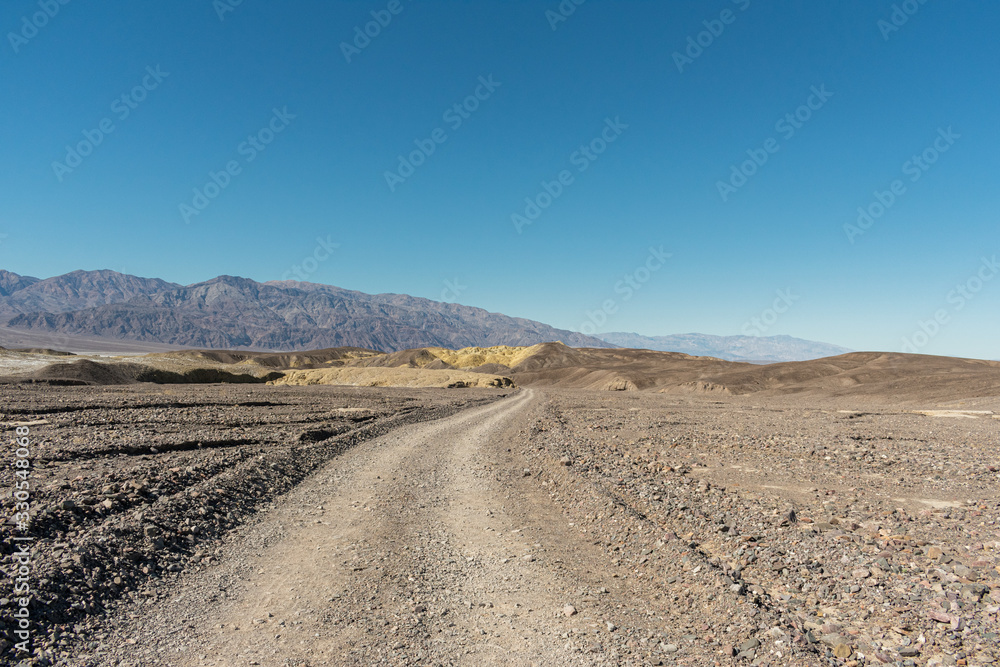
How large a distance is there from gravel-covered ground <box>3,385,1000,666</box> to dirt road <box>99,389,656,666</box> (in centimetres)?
3

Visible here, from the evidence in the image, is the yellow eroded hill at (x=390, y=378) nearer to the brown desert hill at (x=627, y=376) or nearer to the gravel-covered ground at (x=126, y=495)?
the brown desert hill at (x=627, y=376)

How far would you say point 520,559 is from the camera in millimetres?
7246

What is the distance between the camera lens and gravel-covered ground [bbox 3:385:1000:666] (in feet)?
16.0

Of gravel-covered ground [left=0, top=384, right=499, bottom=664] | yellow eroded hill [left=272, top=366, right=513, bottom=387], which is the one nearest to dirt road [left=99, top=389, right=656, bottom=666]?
gravel-covered ground [left=0, top=384, right=499, bottom=664]

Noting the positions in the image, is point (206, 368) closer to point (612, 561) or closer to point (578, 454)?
point (578, 454)

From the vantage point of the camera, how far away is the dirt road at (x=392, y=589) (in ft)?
15.9

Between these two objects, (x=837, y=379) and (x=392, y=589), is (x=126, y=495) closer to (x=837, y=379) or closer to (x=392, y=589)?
(x=392, y=589)

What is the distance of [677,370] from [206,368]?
7493cm

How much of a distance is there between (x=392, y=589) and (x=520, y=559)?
206cm

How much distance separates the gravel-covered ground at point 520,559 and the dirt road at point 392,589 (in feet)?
0.11

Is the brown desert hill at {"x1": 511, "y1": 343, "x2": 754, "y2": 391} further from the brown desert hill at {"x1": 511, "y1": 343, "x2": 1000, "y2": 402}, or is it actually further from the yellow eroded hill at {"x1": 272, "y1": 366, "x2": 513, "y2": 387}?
the yellow eroded hill at {"x1": 272, "y1": 366, "x2": 513, "y2": 387}

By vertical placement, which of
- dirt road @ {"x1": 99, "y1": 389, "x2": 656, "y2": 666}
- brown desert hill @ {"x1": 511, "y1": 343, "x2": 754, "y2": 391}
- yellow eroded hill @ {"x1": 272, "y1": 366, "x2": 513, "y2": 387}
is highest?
brown desert hill @ {"x1": 511, "y1": 343, "x2": 754, "y2": 391}

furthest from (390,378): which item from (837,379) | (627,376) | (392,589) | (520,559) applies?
(392,589)

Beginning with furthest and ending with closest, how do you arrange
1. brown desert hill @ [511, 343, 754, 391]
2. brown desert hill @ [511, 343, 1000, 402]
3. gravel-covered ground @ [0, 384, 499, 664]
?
1. brown desert hill @ [511, 343, 754, 391]
2. brown desert hill @ [511, 343, 1000, 402]
3. gravel-covered ground @ [0, 384, 499, 664]
